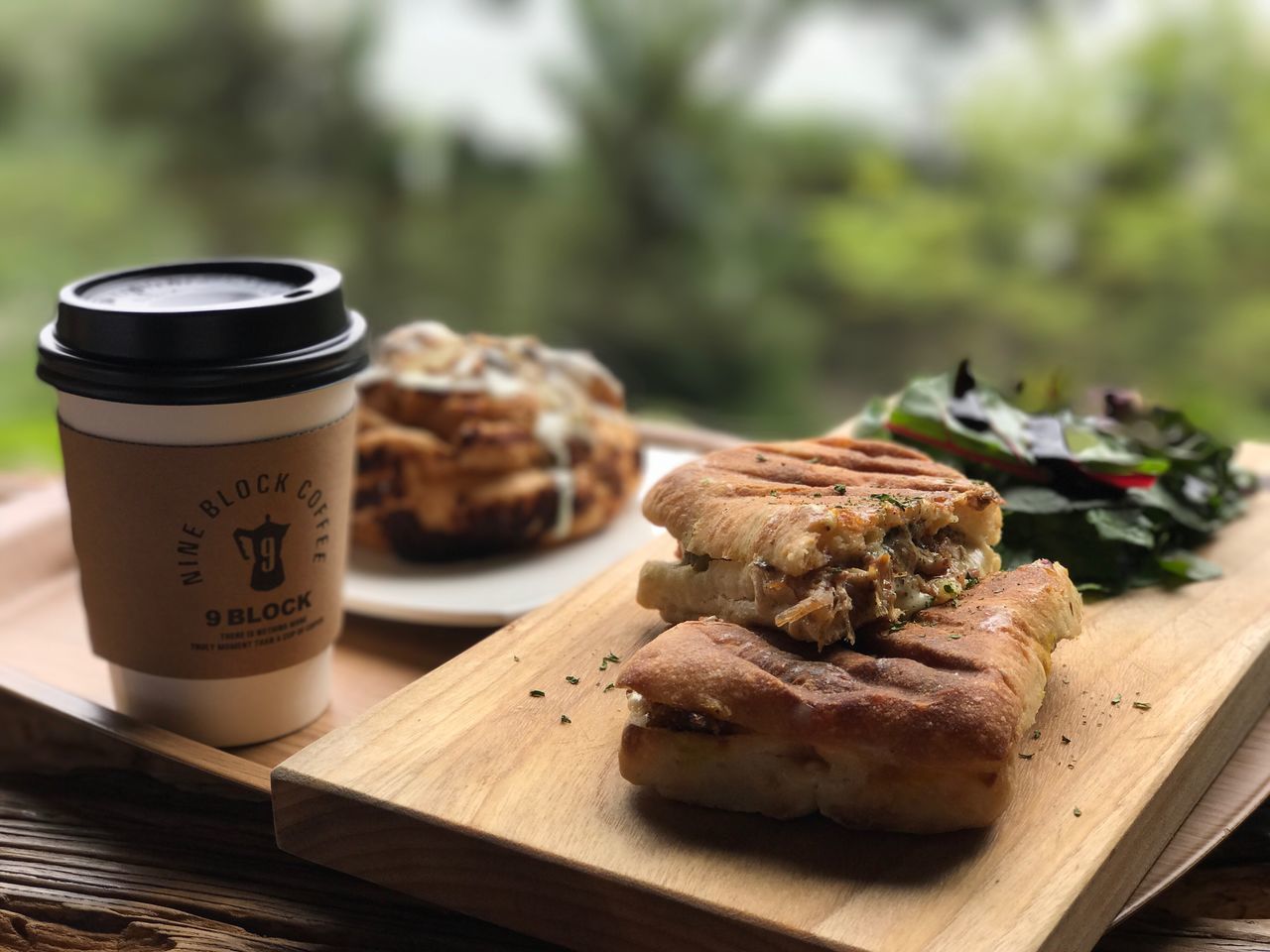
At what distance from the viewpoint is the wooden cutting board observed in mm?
1543

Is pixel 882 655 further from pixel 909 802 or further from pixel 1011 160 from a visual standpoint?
pixel 1011 160

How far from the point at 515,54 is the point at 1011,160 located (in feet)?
9.79

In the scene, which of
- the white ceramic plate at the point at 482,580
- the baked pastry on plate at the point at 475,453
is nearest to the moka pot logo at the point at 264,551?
the white ceramic plate at the point at 482,580

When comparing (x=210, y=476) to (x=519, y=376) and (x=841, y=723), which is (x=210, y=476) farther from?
(x=519, y=376)

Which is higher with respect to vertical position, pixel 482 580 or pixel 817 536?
pixel 817 536

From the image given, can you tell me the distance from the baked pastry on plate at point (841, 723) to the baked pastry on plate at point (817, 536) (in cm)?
8

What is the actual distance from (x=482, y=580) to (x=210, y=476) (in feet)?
3.20

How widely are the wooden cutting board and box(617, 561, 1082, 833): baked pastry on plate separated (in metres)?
0.05

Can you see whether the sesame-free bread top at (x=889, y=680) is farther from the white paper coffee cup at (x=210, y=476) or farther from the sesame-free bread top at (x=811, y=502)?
the white paper coffee cup at (x=210, y=476)

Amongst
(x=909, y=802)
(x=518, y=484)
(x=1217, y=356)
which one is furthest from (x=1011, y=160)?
(x=909, y=802)

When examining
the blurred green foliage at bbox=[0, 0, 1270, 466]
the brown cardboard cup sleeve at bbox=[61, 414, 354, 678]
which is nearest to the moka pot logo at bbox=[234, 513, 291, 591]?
the brown cardboard cup sleeve at bbox=[61, 414, 354, 678]

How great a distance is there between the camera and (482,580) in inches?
116

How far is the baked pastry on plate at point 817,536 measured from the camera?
186cm

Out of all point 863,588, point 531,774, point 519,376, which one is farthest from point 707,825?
point 519,376
